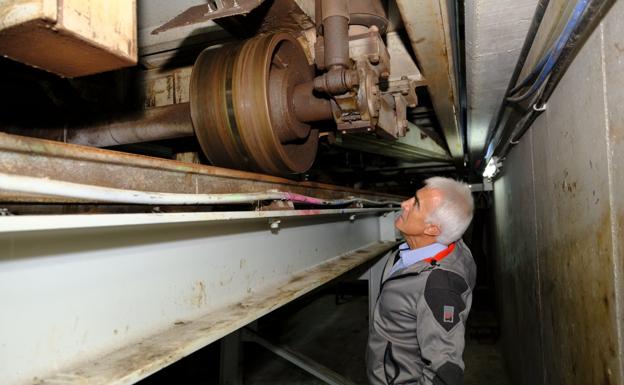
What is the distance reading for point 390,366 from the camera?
1368 millimetres

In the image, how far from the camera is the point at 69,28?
0.45m

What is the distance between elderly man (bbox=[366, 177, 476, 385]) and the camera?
1205 millimetres

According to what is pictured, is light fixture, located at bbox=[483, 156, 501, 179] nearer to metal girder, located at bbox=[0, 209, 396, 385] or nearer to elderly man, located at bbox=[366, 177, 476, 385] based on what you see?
elderly man, located at bbox=[366, 177, 476, 385]

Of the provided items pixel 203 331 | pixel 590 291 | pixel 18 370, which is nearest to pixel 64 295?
pixel 18 370

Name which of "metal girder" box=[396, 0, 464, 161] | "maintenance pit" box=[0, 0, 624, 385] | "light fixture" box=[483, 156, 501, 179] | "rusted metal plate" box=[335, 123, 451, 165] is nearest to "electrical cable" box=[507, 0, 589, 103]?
"maintenance pit" box=[0, 0, 624, 385]

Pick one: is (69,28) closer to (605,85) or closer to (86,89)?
(605,85)

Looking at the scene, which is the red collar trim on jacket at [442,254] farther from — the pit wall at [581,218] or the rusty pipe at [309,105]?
the rusty pipe at [309,105]

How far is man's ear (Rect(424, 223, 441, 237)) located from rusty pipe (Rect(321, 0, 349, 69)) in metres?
0.69

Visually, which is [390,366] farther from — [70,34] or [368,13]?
[70,34]

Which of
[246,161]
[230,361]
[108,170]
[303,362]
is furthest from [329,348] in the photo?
[108,170]

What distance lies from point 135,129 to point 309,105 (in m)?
0.72

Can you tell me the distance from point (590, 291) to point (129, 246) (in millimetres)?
1072

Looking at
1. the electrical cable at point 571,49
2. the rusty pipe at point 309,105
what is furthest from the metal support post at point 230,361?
the electrical cable at point 571,49

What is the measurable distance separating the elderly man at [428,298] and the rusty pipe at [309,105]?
555mm
